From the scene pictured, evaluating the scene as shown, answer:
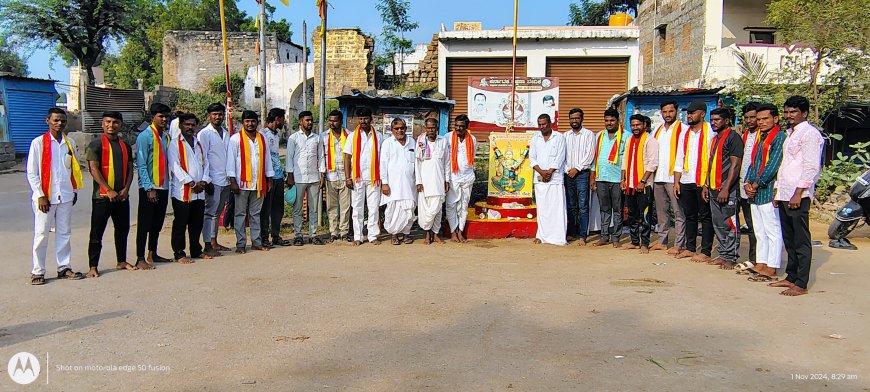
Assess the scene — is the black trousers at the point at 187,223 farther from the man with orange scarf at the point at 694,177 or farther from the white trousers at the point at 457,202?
the man with orange scarf at the point at 694,177

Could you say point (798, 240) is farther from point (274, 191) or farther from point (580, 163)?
point (274, 191)

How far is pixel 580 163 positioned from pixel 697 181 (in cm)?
163

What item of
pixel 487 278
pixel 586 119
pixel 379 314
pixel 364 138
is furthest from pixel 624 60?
pixel 379 314

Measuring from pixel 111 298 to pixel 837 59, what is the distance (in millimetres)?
11304

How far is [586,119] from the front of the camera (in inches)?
593

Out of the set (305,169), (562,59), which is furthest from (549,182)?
(562,59)

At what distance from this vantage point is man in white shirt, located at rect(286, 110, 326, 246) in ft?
26.4

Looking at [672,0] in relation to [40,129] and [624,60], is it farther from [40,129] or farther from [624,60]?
[40,129]

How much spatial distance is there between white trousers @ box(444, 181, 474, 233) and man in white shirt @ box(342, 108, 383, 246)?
38.5 inches

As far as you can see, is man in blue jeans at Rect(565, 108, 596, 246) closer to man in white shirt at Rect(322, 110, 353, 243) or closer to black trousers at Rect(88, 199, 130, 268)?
man in white shirt at Rect(322, 110, 353, 243)

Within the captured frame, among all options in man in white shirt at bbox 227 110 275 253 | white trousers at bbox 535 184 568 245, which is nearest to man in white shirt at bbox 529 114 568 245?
white trousers at bbox 535 184 568 245

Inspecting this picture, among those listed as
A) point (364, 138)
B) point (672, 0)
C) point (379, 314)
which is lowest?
point (379, 314)

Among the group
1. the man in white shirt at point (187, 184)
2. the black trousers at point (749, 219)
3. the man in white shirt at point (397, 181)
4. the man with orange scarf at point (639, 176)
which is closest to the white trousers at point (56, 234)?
the man in white shirt at point (187, 184)

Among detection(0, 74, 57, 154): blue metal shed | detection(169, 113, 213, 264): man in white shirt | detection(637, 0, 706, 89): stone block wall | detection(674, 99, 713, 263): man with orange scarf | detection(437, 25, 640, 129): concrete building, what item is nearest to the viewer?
detection(169, 113, 213, 264): man in white shirt
